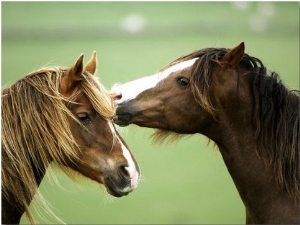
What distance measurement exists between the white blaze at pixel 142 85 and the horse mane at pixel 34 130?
1.69 ft

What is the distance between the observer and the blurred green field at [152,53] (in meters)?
9.14

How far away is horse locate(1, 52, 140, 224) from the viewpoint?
3.37m

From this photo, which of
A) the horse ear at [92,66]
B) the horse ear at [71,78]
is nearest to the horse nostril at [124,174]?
the horse ear at [71,78]

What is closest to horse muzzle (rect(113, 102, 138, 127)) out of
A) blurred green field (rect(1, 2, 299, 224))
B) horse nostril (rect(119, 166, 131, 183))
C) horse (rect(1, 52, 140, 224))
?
horse (rect(1, 52, 140, 224))

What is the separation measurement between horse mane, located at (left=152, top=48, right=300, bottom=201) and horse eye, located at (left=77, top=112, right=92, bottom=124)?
74 cm

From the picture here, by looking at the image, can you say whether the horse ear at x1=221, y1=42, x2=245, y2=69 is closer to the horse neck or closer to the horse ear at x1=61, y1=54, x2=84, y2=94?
the horse neck

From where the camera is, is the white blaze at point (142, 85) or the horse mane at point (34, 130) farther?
the white blaze at point (142, 85)

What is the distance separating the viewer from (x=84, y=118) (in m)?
3.48

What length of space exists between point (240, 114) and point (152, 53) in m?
12.2

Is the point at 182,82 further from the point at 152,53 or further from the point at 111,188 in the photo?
the point at 152,53

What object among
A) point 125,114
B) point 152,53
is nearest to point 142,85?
point 125,114

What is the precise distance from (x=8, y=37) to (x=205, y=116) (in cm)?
1190

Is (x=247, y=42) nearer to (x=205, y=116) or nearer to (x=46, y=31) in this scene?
(x=46, y=31)

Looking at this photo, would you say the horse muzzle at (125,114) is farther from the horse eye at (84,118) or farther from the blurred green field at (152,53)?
the blurred green field at (152,53)
